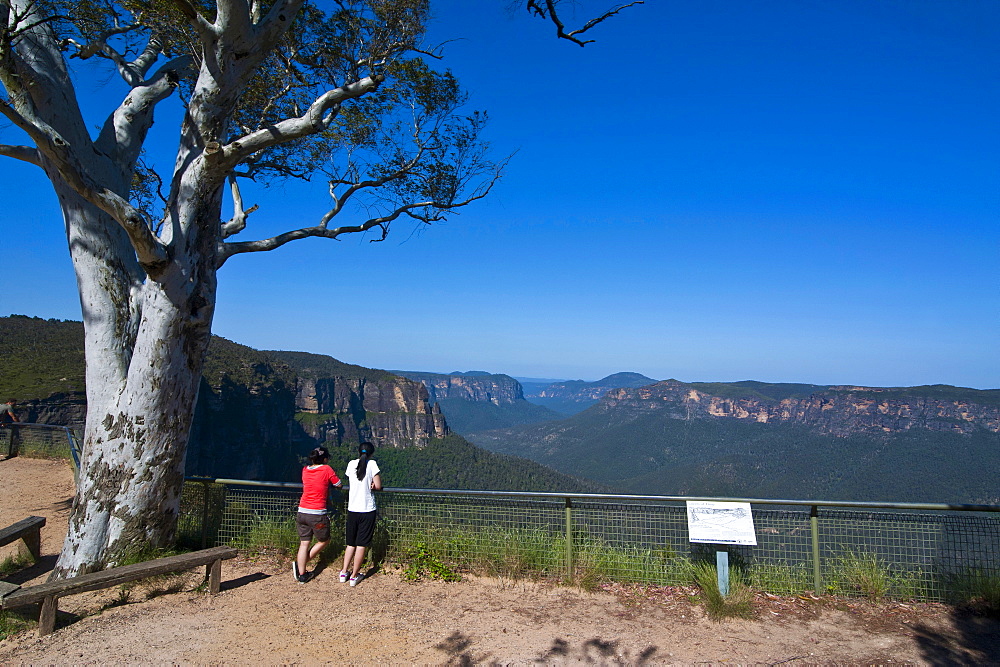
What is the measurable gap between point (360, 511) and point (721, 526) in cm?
374

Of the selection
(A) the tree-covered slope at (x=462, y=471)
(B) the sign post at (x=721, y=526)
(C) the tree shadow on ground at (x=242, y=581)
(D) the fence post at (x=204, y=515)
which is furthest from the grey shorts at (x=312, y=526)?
(A) the tree-covered slope at (x=462, y=471)

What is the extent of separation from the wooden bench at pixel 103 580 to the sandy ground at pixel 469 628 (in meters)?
0.16

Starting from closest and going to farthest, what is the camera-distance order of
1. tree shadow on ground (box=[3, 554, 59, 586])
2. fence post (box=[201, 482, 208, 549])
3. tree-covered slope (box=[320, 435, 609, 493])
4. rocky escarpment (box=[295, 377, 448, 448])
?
1. tree shadow on ground (box=[3, 554, 59, 586])
2. fence post (box=[201, 482, 208, 549])
3. tree-covered slope (box=[320, 435, 609, 493])
4. rocky escarpment (box=[295, 377, 448, 448])

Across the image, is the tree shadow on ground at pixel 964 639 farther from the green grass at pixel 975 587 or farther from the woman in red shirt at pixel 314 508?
the woman in red shirt at pixel 314 508

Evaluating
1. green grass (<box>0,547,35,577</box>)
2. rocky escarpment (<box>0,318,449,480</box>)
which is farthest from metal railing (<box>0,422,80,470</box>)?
green grass (<box>0,547,35,577</box>)

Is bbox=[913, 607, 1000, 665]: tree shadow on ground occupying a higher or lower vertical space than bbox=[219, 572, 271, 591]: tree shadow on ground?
higher

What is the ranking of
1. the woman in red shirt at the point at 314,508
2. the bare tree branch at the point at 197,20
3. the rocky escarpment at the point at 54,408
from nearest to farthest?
1. the bare tree branch at the point at 197,20
2. the woman in red shirt at the point at 314,508
3. the rocky escarpment at the point at 54,408

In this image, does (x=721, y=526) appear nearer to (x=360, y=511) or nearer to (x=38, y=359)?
(x=360, y=511)

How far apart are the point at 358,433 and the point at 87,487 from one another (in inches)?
4089

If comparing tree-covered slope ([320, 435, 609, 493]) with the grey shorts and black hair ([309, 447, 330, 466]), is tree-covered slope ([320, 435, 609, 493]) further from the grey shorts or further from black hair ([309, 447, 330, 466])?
black hair ([309, 447, 330, 466])

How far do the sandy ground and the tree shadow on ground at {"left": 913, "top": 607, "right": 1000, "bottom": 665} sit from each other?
0.6 inches

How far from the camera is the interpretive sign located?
593cm

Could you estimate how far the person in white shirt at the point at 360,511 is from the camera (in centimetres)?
655

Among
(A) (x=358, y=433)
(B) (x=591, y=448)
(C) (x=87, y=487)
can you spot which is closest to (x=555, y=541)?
(C) (x=87, y=487)
